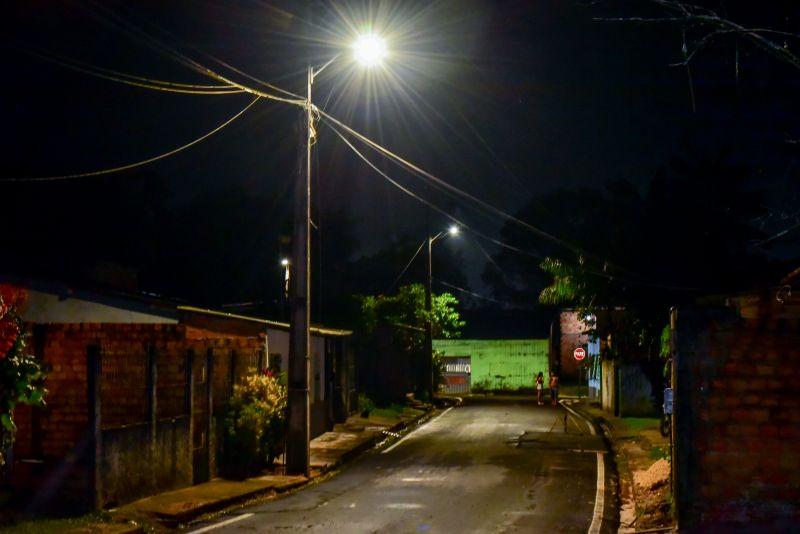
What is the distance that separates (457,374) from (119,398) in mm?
43888

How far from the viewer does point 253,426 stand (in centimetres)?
1798

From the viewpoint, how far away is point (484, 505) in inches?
561

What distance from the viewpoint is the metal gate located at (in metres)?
57.4

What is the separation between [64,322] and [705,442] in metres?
10.9

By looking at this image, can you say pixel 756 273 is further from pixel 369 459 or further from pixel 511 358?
pixel 511 358

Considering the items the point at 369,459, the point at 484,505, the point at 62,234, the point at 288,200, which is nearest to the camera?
the point at 484,505

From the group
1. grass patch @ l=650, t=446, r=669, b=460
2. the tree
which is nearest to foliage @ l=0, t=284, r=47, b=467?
grass patch @ l=650, t=446, r=669, b=460

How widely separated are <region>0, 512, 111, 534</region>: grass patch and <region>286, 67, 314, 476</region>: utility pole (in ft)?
19.1

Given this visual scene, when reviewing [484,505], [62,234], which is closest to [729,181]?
[484,505]

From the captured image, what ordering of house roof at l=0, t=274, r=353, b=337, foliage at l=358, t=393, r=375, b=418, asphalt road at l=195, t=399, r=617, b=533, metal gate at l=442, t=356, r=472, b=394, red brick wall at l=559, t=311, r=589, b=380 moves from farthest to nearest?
red brick wall at l=559, t=311, r=589, b=380 → metal gate at l=442, t=356, r=472, b=394 → foliage at l=358, t=393, r=375, b=418 → house roof at l=0, t=274, r=353, b=337 → asphalt road at l=195, t=399, r=617, b=533

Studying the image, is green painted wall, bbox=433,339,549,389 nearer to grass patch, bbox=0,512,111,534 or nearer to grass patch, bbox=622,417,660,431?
grass patch, bbox=622,417,660,431

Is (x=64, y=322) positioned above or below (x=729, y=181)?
below

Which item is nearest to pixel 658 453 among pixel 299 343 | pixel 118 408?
pixel 299 343

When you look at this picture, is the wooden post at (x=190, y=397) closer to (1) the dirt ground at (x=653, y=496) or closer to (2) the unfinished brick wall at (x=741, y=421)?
(1) the dirt ground at (x=653, y=496)
